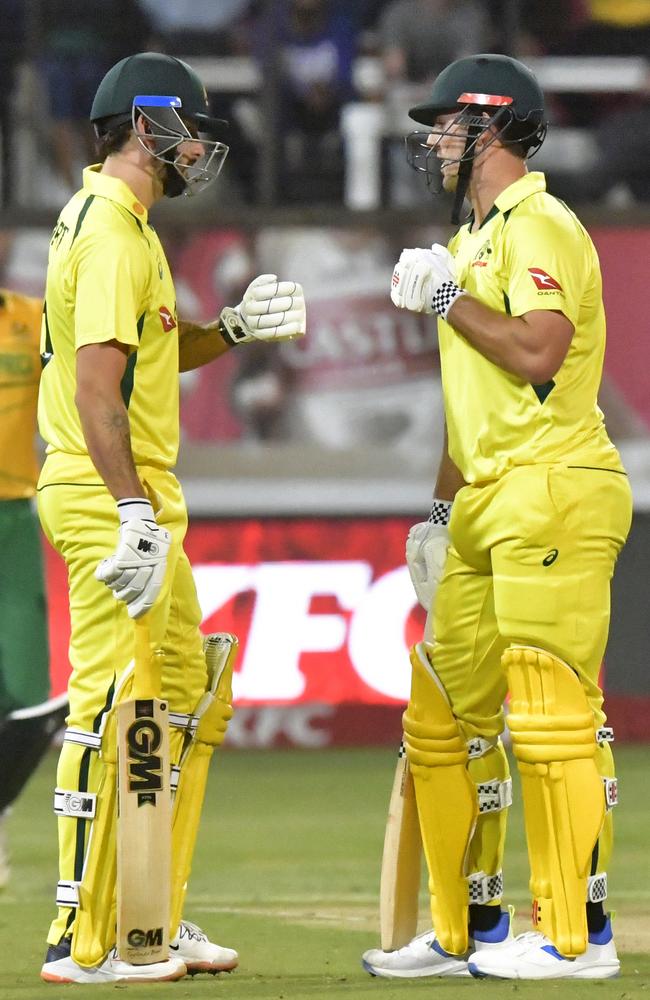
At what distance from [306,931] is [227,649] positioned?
0.82 metres

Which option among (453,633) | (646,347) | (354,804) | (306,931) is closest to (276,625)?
(354,804)

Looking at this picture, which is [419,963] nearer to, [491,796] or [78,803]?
[491,796]

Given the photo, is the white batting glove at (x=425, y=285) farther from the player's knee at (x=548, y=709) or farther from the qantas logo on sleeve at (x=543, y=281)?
the player's knee at (x=548, y=709)

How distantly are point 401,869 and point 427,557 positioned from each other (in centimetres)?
69

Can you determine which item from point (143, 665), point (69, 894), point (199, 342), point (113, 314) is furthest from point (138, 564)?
point (199, 342)

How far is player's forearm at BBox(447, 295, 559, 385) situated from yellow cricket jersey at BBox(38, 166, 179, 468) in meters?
0.65

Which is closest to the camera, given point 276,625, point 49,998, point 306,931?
point 49,998

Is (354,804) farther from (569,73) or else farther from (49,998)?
(569,73)

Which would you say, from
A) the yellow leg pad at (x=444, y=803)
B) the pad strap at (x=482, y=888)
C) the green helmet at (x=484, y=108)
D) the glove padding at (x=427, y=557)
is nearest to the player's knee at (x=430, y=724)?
the yellow leg pad at (x=444, y=803)

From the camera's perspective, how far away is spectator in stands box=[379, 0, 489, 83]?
945 cm

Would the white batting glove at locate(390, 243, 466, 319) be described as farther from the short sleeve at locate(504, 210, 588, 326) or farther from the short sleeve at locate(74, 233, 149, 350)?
the short sleeve at locate(74, 233, 149, 350)

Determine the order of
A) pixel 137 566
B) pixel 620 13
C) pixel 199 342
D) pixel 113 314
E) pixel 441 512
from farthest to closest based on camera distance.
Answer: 1. pixel 620 13
2. pixel 199 342
3. pixel 441 512
4. pixel 113 314
5. pixel 137 566

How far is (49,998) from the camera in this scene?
3.70m

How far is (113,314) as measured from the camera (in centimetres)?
378
